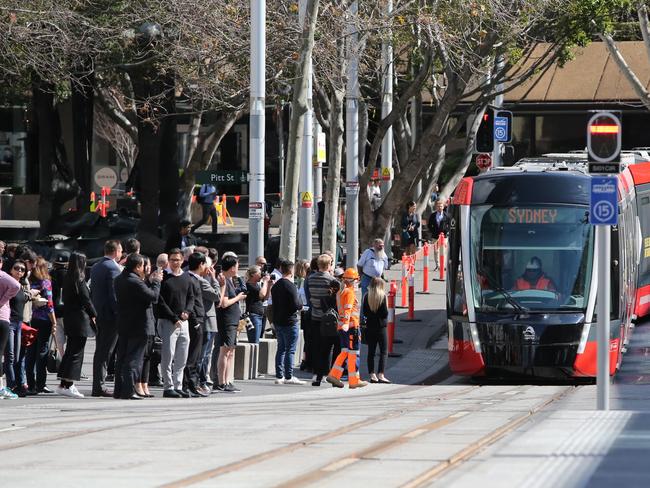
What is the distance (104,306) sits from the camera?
15.7 meters

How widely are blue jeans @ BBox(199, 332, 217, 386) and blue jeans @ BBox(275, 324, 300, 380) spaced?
3.83 feet

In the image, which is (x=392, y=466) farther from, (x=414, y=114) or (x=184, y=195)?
(x=414, y=114)

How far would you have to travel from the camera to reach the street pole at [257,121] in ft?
65.4

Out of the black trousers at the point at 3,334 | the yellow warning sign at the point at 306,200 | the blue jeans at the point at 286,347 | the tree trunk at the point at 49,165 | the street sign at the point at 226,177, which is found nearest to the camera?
the black trousers at the point at 3,334

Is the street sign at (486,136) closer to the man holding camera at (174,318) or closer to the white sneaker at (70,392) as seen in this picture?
the man holding camera at (174,318)

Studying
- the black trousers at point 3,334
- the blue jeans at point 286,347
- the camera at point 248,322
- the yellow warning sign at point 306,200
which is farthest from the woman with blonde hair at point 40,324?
the yellow warning sign at point 306,200

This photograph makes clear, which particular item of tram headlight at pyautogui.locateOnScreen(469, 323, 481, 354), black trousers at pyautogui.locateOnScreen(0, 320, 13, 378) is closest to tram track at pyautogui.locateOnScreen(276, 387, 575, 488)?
tram headlight at pyautogui.locateOnScreen(469, 323, 481, 354)

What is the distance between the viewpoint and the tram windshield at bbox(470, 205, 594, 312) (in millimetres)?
18906

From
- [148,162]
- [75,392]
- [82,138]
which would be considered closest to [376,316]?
[75,392]

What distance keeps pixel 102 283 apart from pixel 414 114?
25.1m

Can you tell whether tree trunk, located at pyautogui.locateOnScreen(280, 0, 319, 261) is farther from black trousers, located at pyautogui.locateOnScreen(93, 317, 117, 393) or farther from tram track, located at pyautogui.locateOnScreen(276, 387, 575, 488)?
tram track, located at pyautogui.locateOnScreen(276, 387, 575, 488)

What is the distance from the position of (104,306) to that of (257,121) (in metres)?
5.29

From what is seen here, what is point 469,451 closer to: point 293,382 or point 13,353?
point 13,353

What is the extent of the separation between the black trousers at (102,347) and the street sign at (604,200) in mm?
5570
